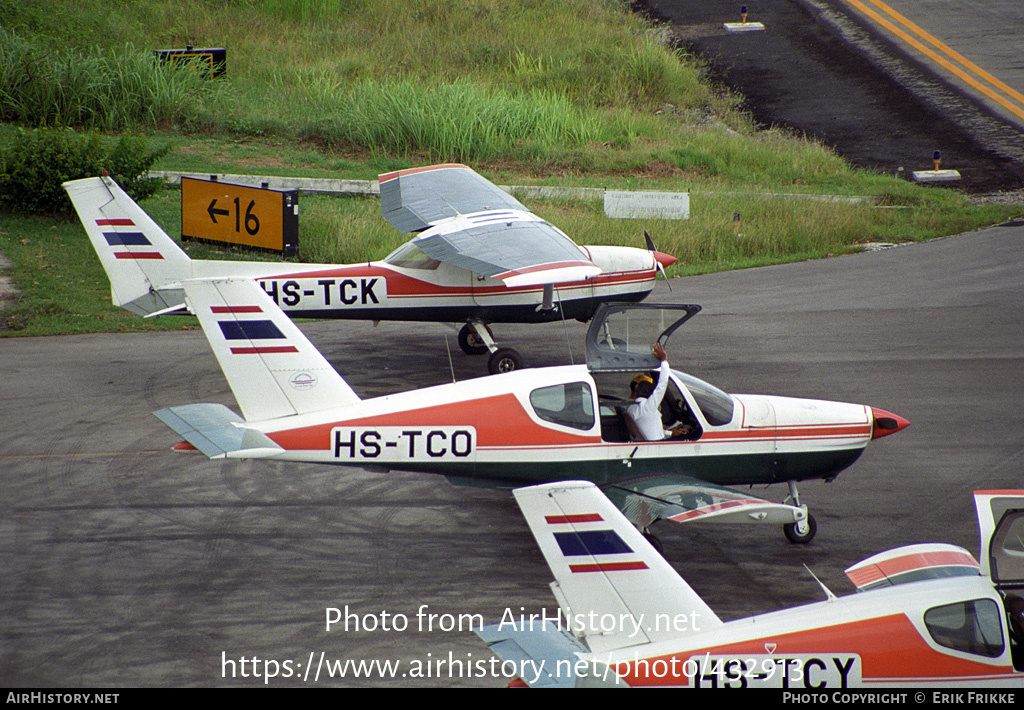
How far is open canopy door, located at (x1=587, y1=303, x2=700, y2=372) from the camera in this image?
415 inches

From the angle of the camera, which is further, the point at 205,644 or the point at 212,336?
the point at 212,336

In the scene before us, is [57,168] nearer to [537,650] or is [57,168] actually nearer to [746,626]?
[537,650]

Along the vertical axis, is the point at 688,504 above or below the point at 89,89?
below

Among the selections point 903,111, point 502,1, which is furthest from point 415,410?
point 502,1

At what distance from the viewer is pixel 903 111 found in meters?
33.4

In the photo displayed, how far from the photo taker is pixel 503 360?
15.1 metres

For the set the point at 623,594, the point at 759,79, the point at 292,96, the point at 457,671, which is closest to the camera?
the point at 623,594

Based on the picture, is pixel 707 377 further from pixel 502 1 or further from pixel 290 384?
pixel 502 1

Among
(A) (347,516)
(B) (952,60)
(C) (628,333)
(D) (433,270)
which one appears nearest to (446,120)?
(D) (433,270)

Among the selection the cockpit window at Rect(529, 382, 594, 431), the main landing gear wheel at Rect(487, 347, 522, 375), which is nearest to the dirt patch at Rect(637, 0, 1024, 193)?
the main landing gear wheel at Rect(487, 347, 522, 375)

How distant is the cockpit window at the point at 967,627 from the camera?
21.5ft

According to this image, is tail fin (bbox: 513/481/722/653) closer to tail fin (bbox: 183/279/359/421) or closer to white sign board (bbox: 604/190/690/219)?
tail fin (bbox: 183/279/359/421)

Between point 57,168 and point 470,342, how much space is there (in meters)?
13.9

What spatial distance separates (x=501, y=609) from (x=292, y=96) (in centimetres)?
2825
